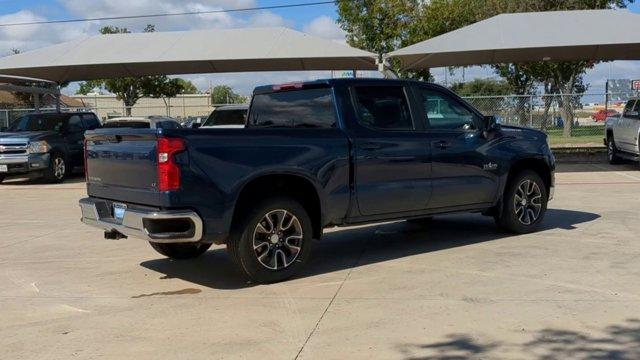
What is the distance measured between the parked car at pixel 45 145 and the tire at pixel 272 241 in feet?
39.5

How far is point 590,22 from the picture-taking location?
56.3 feet

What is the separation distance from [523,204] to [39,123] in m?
14.2

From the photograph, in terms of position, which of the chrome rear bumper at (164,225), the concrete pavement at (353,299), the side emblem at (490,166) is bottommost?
the concrete pavement at (353,299)

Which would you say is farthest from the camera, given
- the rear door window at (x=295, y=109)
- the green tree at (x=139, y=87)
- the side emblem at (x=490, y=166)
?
the green tree at (x=139, y=87)

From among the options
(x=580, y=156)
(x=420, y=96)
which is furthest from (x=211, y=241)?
(x=580, y=156)

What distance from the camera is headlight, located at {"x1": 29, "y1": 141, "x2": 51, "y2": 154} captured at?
17.0 metres

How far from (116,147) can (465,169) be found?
4.03 metres

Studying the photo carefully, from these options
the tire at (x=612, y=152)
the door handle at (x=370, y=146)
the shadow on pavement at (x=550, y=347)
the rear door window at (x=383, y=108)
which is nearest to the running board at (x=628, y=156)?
the tire at (x=612, y=152)

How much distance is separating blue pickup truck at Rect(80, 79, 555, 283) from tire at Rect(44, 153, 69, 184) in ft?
36.3

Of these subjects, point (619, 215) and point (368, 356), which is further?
point (619, 215)

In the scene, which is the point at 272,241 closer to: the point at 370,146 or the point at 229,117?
the point at 370,146

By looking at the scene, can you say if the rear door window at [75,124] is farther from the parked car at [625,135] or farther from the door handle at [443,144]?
the parked car at [625,135]

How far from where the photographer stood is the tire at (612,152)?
18.7 meters

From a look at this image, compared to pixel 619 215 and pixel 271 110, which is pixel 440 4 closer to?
pixel 619 215
